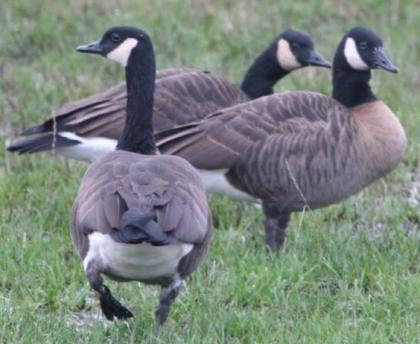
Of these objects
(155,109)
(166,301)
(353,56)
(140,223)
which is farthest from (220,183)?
(140,223)

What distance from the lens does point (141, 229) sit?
512 cm

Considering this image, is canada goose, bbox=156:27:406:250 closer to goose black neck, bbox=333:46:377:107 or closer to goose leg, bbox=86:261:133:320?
goose black neck, bbox=333:46:377:107

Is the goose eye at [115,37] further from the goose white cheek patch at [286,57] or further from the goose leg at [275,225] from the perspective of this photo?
the goose white cheek patch at [286,57]

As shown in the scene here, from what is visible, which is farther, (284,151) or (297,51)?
(297,51)

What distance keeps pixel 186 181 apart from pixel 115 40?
1468 mm

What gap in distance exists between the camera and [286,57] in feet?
29.1

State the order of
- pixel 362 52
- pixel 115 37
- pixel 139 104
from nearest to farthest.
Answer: pixel 139 104 → pixel 115 37 → pixel 362 52

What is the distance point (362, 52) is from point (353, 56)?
0.08 m

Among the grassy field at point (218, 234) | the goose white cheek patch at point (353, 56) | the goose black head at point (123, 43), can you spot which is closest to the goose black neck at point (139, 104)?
the goose black head at point (123, 43)

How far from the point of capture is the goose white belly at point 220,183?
303 inches

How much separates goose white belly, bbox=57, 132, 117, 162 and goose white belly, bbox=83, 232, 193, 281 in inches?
98.5

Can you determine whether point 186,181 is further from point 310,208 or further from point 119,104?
point 119,104

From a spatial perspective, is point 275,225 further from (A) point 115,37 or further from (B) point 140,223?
(B) point 140,223

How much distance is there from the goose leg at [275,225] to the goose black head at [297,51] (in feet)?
5.00
